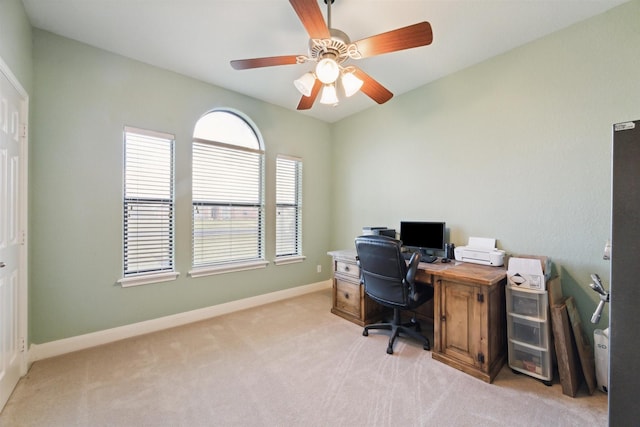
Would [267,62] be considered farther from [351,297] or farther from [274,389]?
[351,297]

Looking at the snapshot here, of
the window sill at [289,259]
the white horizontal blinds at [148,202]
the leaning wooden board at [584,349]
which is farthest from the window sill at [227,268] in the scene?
the leaning wooden board at [584,349]

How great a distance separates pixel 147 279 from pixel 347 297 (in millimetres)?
2180

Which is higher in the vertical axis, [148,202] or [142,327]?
[148,202]

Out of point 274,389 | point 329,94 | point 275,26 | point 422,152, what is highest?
point 275,26

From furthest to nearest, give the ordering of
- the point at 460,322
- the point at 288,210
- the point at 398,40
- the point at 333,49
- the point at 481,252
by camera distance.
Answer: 1. the point at 288,210
2. the point at 481,252
3. the point at 460,322
4. the point at 333,49
5. the point at 398,40

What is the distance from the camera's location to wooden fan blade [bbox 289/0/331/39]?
52.8 inches

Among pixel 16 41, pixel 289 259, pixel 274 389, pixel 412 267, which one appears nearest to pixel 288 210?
pixel 289 259

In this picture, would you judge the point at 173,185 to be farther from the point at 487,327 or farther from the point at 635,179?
the point at 635,179

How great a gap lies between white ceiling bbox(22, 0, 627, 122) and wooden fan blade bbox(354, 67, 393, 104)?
45 centimetres

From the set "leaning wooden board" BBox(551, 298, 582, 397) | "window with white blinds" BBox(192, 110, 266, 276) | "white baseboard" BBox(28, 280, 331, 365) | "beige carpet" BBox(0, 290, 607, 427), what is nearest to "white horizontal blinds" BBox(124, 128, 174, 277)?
"window with white blinds" BBox(192, 110, 266, 276)

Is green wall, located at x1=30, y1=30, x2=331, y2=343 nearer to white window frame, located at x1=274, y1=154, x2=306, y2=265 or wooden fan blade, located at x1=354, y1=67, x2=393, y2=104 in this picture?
white window frame, located at x1=274, y1=154, x2=306, y2=265

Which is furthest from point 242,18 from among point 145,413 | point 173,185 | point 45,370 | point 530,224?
point 45,370

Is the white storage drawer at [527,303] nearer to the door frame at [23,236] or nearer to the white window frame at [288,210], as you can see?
the white window frame at [288,210]

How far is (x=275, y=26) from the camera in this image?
213 centimetres
